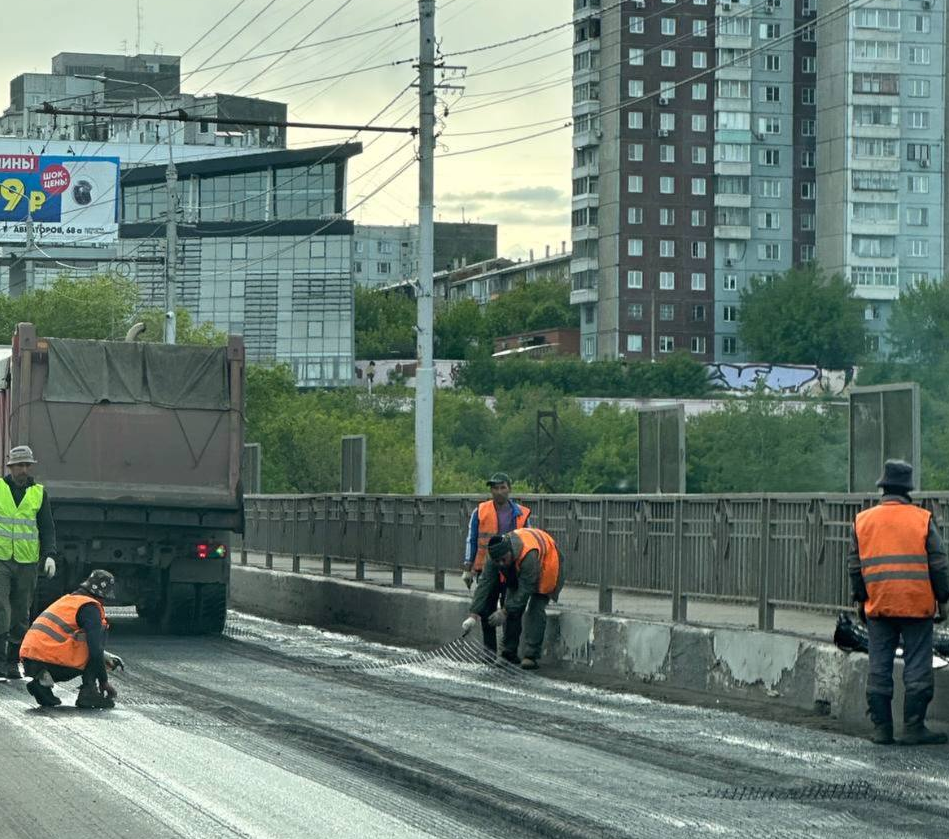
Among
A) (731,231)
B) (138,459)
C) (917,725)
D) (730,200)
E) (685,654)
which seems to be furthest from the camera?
(731,231)

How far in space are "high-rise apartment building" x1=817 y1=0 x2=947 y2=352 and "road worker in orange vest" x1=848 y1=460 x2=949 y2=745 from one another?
132m

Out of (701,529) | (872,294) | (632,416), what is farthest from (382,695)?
(872,294)

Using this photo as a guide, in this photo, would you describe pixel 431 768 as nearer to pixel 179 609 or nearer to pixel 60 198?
pixel 179 609

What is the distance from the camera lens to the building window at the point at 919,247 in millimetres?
150500

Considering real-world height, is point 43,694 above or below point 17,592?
below

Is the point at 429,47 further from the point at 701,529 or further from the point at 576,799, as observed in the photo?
the point at 576,799

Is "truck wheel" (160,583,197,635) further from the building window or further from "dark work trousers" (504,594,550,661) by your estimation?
the building window

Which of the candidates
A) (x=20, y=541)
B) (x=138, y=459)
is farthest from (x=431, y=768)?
(x=138, y=459)

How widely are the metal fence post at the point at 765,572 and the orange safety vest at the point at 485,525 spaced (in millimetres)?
4045

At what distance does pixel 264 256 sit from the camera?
135000mm

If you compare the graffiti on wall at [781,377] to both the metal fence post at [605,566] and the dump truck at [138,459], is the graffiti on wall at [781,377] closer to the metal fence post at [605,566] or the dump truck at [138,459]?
the dump truck at [138,459]

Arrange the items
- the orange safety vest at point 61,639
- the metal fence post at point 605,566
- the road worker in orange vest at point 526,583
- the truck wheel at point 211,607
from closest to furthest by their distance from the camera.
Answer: the orange safety vest at point 61,639 < the metal fence post at point 605,566 < the road worker in orange vest at point 526,583 < the truck wheel at point 211,607

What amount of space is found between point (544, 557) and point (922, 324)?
418 feet

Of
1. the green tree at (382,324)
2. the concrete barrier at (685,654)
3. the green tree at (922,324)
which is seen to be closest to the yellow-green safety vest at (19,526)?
the concrete barrier at (685,654)
